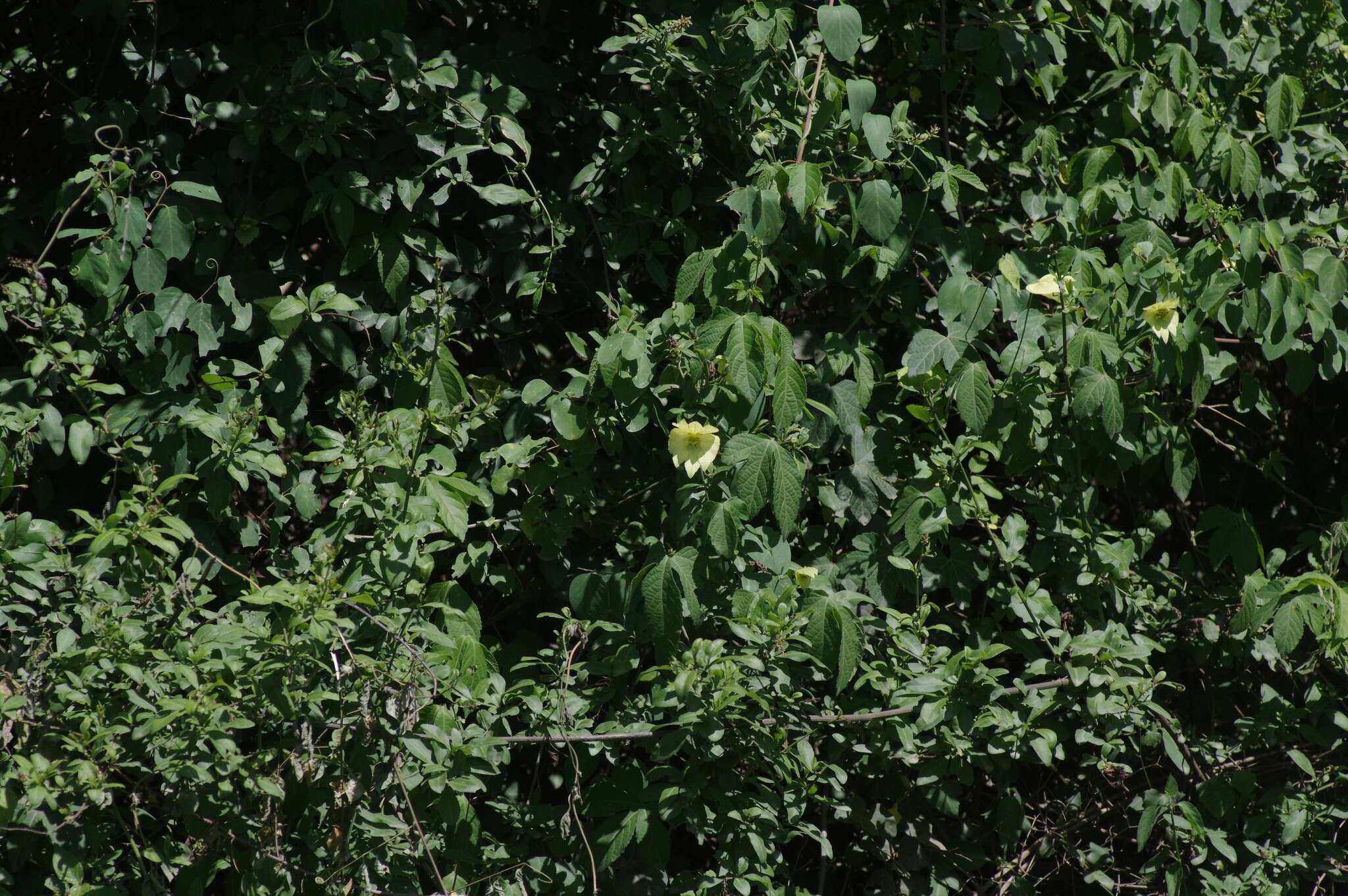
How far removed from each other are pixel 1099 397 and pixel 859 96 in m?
0.74

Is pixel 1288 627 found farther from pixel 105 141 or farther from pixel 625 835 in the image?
pixel 105 141

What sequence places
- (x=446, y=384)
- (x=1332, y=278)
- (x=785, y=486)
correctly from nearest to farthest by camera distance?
1. (x=785, y=486)
2. (x=446, y=384)
3. (x=1332, y=278)

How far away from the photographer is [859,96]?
222cm

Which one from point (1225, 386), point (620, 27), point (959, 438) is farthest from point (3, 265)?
point (1225, 386)

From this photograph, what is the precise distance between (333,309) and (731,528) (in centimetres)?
89

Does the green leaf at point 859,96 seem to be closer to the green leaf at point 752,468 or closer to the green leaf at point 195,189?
the green leaf at point 752,468

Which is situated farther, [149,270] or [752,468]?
[149,270]

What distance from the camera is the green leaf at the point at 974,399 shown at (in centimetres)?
217

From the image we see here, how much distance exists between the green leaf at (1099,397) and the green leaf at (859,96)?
0.66m

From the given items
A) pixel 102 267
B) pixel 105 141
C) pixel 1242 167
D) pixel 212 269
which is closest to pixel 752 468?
pixel 212 269

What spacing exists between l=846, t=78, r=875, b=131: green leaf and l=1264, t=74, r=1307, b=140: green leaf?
0.98 meters

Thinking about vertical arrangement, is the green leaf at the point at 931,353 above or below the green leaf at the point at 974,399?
above

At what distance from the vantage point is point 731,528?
2.00m

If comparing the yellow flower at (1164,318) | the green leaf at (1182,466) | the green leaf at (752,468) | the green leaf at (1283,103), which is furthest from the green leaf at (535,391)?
the green leaf at (1283,103)
